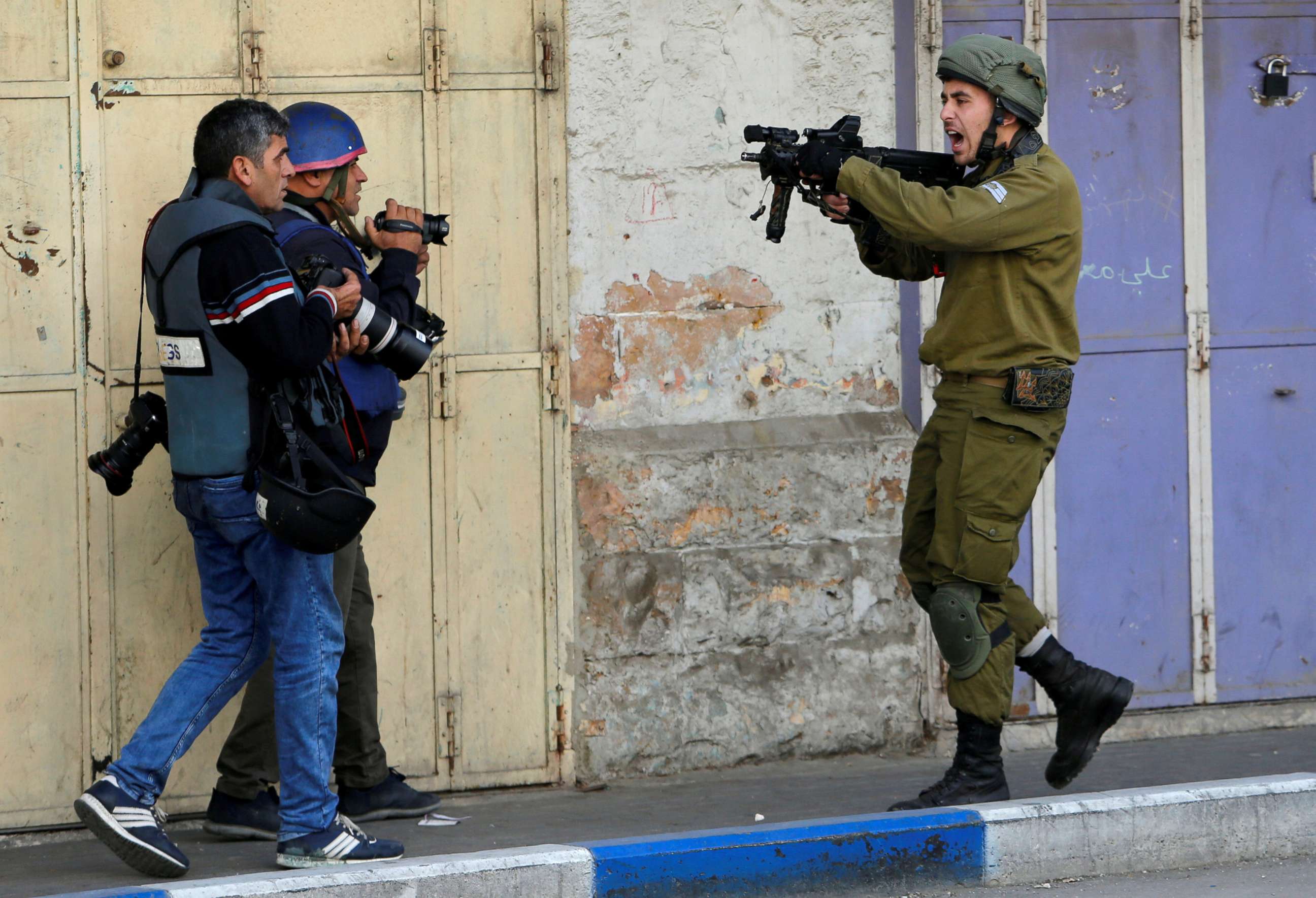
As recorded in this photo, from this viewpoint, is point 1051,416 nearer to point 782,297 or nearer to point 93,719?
point 782,297

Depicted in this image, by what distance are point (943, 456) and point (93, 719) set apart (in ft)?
8.45

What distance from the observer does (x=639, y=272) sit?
5.44m

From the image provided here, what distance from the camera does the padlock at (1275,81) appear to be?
5.99 metres

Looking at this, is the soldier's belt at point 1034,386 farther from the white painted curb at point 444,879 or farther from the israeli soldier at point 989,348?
the white painted curb at point 444,879

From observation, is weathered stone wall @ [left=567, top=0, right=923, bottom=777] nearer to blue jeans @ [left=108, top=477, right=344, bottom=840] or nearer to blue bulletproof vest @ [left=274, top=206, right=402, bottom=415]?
blue bulletproof vest @ [left=274, top=206, right=402, bottom=415]

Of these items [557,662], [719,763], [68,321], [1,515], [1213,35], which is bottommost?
[719,763]

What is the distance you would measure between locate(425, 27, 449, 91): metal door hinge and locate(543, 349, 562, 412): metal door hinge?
89 cm

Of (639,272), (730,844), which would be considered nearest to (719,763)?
(730,844)

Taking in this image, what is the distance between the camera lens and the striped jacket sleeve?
4.05m

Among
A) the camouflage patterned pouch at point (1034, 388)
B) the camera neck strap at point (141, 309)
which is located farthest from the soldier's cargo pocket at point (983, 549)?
the camera neck strap at point (141, 309)

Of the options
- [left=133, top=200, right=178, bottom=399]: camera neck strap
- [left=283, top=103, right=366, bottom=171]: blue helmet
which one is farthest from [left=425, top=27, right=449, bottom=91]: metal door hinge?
[left=133, top=200, right=178, bottom=399]: camera neck strap

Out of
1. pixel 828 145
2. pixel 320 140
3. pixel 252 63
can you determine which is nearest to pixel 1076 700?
pixel 828 145

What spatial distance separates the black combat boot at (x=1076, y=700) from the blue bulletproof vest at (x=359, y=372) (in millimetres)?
1934

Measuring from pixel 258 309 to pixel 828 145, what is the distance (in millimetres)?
1600
